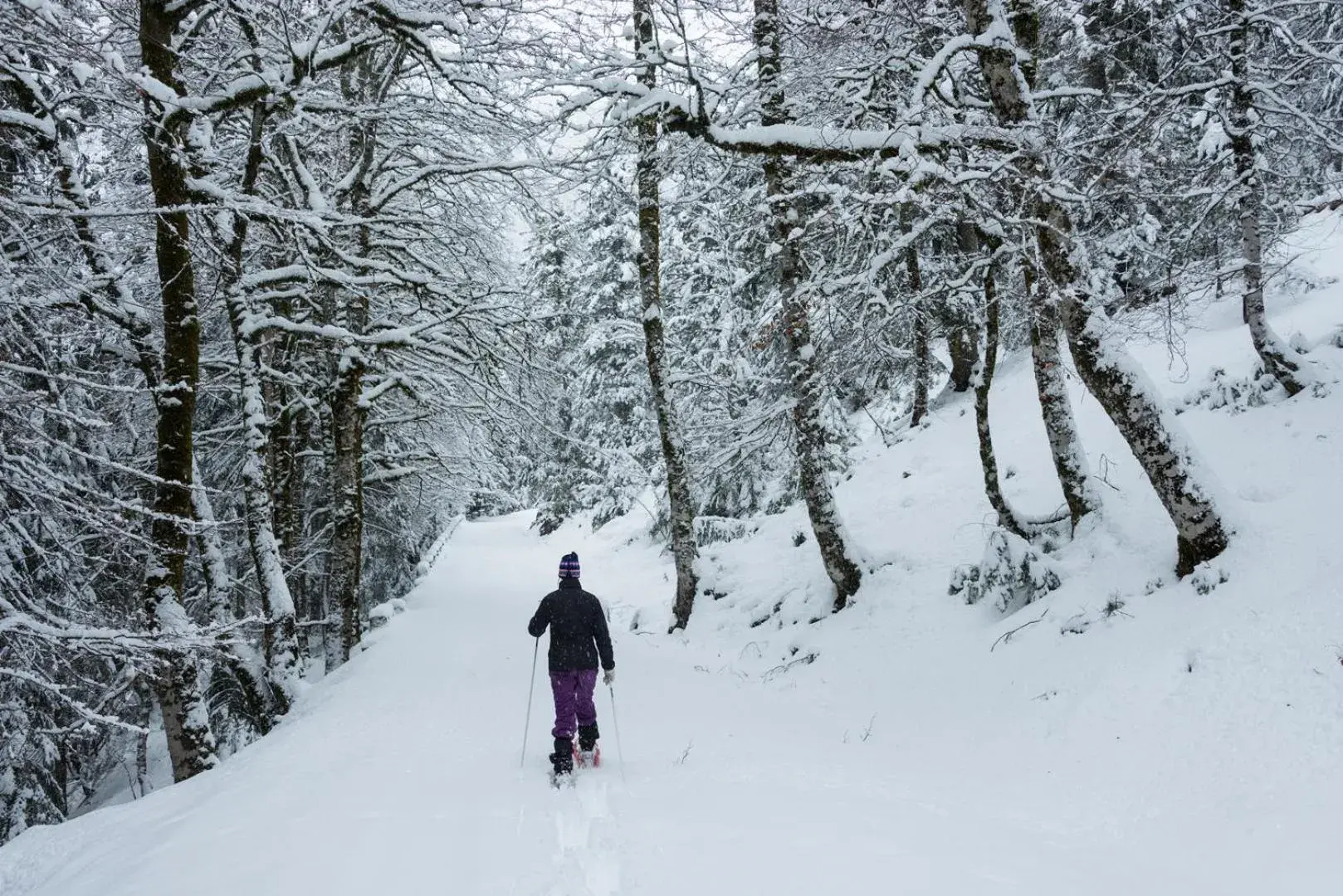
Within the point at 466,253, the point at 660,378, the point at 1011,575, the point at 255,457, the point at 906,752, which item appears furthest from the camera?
the point at 466,253

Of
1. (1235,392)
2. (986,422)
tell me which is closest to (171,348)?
(986,422)

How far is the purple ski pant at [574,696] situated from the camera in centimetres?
661

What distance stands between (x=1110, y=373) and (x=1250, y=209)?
5.14 metres

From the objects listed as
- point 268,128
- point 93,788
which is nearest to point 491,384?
point 268,128

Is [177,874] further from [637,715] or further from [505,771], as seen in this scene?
[637,715]

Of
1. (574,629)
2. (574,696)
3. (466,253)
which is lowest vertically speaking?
(574,696)

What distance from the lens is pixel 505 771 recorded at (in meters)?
6.38

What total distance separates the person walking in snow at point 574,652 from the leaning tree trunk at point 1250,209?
340 inches

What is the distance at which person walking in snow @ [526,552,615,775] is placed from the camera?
6.68 meters

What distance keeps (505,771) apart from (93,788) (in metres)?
16.6

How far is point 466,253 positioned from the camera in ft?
42.0

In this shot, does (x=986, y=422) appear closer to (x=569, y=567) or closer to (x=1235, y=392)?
(x=1235, y=392)

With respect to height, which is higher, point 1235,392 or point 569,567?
point 1235,392

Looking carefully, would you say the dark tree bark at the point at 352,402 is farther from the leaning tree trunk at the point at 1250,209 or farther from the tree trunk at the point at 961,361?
the tree trunk at the point at 961,361
